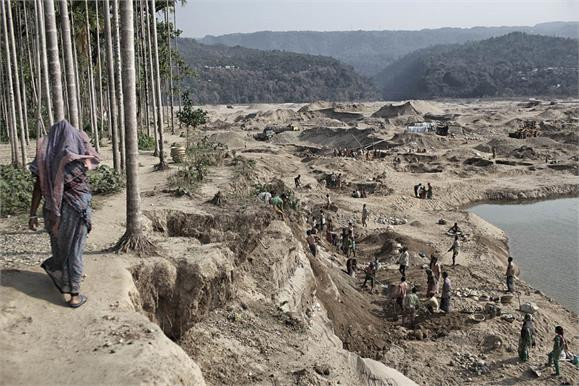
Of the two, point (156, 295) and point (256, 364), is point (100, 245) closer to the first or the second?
point (156, 295)

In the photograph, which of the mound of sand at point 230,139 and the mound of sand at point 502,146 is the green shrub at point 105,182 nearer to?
the mound of sand at point 230,139

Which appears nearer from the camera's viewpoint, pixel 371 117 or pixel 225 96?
pixel 371 117

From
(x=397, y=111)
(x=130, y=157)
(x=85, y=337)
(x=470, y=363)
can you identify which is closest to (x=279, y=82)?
(x=397, y=111)

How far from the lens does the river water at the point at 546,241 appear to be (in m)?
18.4

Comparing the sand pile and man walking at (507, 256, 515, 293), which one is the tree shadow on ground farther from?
the sand pile

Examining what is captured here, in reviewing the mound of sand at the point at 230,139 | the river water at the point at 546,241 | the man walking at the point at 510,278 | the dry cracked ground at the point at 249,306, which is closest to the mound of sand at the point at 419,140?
the mound of sand at the point at 230,139

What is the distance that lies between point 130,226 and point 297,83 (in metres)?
150

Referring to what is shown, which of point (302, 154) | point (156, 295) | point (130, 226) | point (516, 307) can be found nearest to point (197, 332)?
point (156, 295)

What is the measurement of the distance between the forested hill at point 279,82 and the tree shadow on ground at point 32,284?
133 metres

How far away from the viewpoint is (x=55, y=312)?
19.3ft

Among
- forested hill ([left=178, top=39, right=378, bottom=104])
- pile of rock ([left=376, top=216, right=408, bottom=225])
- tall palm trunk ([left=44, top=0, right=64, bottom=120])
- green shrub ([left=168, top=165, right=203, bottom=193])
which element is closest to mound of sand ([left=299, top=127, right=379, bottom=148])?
pile of rock ([left=376, top=216, right=408, bottom=225])

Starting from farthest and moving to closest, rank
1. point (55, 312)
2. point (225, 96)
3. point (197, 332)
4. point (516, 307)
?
1. point (225, 96)
2. point (516, 307)
3. point (197, 332)
4. point (55, 312)

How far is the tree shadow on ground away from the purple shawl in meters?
0.84

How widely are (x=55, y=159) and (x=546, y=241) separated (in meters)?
22.8
